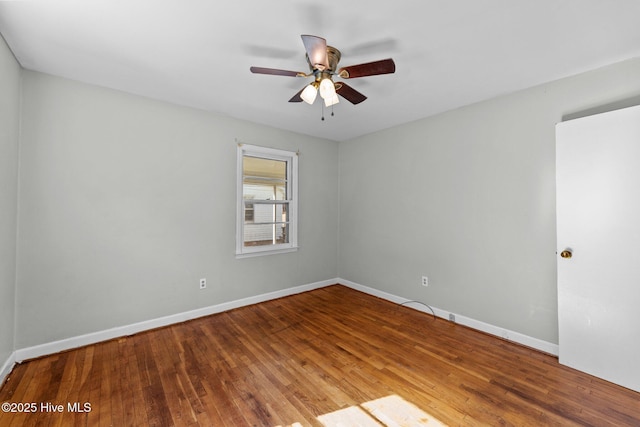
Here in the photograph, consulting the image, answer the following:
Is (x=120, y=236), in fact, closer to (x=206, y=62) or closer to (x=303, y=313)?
(x=206, y=62)

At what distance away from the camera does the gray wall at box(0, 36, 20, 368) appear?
197cm

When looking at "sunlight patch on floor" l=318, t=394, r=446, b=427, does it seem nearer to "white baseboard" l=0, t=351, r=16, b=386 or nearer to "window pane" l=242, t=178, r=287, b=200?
"white baseboard" l=0, t=351, r=16, b=386

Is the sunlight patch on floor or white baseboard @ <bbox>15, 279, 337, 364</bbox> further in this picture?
white baseboard @ <bbox>15, 279, 337, 364</bbox>

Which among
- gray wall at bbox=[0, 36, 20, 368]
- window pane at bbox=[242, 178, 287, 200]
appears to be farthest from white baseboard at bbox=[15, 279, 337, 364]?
window pane at bbox=[242, 178, 287, 200]

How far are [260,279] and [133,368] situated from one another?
5.70 feet

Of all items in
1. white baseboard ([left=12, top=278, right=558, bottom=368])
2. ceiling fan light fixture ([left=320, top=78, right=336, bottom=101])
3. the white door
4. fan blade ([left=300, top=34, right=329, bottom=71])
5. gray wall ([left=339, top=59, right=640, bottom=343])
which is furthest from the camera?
gray wall ([left=339, top=59, right=640, bottom=343])

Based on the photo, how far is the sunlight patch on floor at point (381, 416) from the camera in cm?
164

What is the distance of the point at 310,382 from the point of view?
2041 millimetres

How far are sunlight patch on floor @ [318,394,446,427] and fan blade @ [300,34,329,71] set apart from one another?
229cm

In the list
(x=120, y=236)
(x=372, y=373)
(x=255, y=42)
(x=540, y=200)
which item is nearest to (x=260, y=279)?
(x=120, y=236)

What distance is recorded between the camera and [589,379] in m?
2.09

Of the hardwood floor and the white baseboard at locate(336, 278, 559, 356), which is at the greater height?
the white baseboard at locate(336, 278, 559, 356)

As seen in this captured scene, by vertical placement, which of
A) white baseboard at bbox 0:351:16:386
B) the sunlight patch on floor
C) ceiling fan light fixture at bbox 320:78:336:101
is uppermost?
ceiling fan light fixture at bbox 320:78:336:101

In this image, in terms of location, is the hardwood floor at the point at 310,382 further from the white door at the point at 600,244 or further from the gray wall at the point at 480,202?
the gray wall at the point at 480,202
